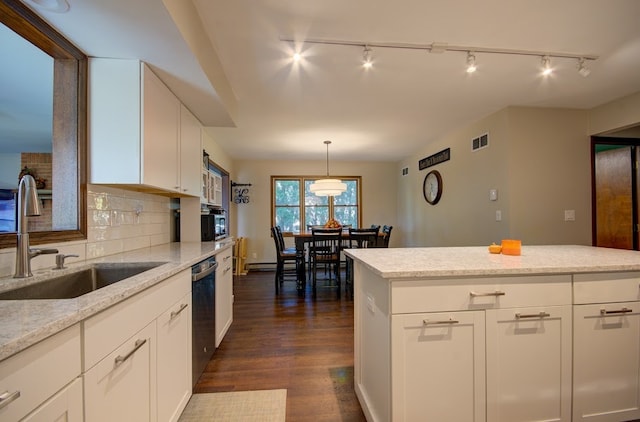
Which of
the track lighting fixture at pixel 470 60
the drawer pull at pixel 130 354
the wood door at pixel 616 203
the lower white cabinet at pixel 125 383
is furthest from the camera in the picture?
the wood door at pixel 616 203

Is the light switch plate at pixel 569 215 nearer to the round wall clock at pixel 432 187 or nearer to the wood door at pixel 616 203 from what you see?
the wood door at pixel 616 203

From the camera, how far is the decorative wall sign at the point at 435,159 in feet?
14.3

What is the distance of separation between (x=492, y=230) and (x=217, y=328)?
3208 millimetres

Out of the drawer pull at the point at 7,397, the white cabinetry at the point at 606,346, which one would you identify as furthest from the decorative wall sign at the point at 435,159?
the drawer pull at the point at 7,397

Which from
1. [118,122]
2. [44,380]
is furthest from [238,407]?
[118,122]

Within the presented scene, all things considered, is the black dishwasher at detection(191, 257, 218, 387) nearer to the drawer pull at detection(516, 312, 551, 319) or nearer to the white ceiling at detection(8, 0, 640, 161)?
the white ceiling at detection(8, 0, 640, 161)

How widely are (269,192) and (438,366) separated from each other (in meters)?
5.24

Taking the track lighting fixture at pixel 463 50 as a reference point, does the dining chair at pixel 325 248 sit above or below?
below

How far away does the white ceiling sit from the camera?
153 centimetres

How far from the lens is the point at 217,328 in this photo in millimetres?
2330

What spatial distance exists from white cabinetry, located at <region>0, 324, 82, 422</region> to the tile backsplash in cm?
Result: 73

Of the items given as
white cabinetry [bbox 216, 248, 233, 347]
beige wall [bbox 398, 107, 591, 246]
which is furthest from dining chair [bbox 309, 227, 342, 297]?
beige wall [bbox 398, 107, 591, 246]

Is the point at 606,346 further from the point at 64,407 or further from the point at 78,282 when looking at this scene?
the point at 78,282

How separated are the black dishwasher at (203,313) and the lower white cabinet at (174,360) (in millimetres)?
108
